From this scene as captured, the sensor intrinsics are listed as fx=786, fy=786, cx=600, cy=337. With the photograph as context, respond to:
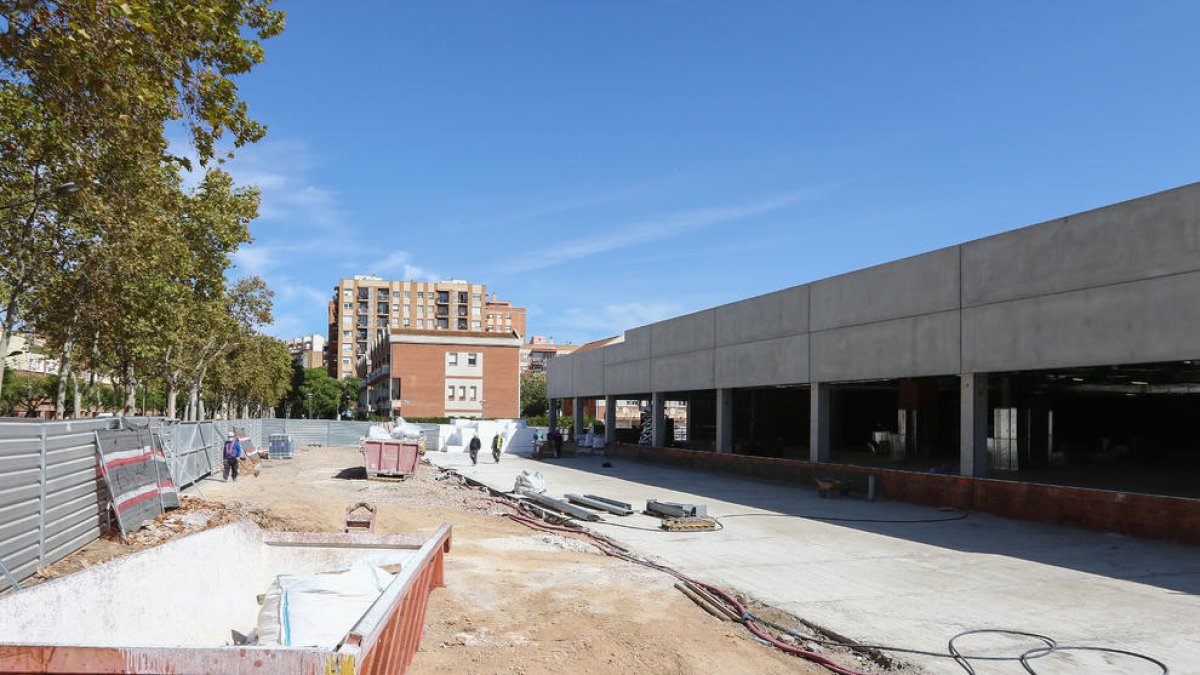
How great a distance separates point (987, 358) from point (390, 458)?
20577mm

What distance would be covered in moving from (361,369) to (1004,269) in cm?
14133

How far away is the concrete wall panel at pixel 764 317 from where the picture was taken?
28391 mm

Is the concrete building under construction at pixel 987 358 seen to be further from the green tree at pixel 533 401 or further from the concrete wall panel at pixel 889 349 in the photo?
the green tree at pixel 533 401

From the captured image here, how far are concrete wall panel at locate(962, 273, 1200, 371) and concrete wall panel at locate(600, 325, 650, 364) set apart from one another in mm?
22088

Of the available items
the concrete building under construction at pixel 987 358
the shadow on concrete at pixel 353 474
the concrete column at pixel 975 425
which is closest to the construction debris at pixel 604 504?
the concrete building under construction at pixel 987 358

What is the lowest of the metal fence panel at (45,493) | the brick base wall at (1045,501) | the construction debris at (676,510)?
the construction debris at (676,510)

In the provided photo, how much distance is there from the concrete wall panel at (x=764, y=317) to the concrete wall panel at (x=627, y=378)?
8299mm

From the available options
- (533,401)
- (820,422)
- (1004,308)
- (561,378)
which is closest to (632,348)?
(561,378)

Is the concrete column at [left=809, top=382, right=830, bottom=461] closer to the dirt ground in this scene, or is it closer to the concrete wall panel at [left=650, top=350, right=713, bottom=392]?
the concrete wall panel at [left=650, top=350, right=713, bottom=392]

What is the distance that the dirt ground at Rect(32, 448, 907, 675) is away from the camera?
25.1 ft

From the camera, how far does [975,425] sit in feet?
68.1

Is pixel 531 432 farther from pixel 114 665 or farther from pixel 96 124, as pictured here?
pixel 114 665

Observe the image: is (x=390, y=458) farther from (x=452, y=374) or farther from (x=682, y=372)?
(x=452, y=374)

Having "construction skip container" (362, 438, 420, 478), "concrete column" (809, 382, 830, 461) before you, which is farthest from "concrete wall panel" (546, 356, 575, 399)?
"concrete column" (809, 382, 830, 461)
